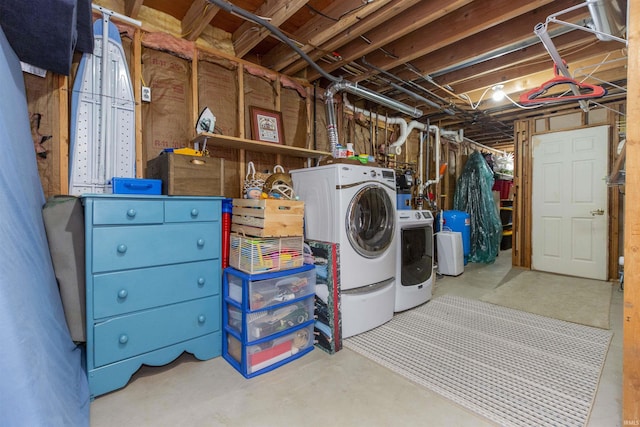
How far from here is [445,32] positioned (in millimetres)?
2480

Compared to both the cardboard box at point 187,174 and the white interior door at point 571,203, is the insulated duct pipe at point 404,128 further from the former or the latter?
the cardboard box at point 187,174

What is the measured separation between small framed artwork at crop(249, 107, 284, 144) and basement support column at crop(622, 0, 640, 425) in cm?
235

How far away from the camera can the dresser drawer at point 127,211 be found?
1553mm

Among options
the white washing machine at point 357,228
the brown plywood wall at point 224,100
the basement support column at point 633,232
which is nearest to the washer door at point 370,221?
the white washing machine at point 357,228

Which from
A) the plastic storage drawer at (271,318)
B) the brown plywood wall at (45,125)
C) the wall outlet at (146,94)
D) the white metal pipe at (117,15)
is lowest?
the plastic storage drawer at (271,318)

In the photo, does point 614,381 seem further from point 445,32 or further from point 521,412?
point 445,32

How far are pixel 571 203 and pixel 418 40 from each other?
11.2 feet

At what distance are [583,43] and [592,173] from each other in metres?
2.14

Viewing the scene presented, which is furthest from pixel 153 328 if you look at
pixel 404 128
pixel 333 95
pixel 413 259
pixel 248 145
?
pixel 404 128

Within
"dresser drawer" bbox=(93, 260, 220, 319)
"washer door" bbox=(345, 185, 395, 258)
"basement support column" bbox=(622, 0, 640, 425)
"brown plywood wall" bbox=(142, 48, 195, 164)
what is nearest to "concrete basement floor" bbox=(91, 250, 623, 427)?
"basement support column" bbox=(622, 0, 640, 425)

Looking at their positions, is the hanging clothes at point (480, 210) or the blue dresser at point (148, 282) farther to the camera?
the hanging clothes at point (480, 210)

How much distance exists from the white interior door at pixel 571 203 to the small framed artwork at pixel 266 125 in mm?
4063

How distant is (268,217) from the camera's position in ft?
6.20

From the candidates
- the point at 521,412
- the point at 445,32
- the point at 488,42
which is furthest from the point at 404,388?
the point at 488,42
